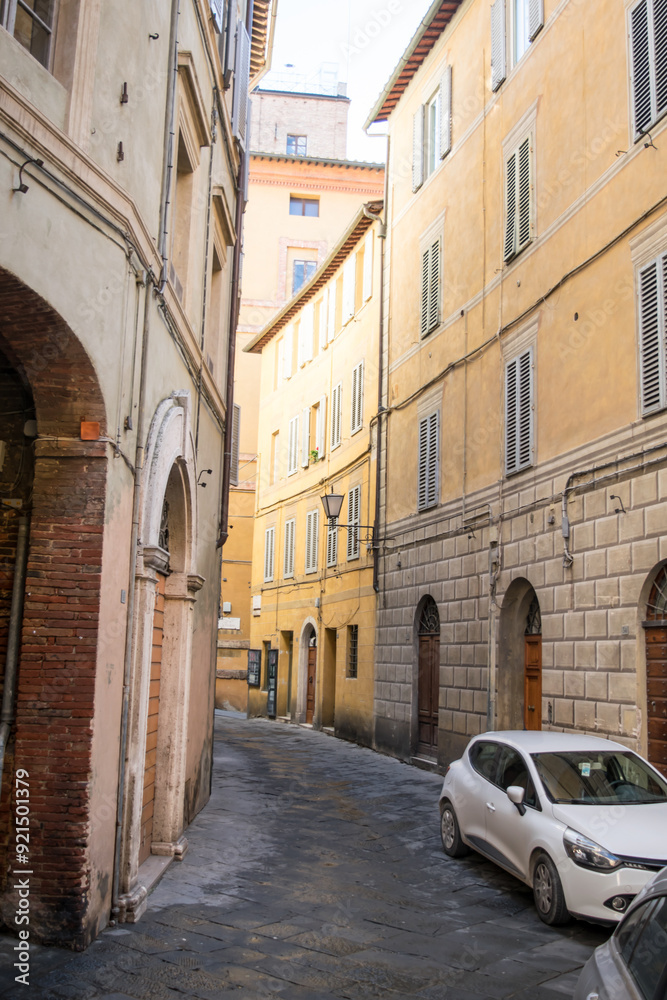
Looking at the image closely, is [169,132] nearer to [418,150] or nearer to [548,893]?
[548,893]

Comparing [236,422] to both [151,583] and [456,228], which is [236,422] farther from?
[151,583]

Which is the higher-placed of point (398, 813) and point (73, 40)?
point (73, 40)

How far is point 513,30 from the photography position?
1552 cm

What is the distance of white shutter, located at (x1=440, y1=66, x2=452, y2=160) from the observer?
18219 mm

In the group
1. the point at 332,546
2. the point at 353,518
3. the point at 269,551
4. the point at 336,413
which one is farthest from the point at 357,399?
the point at 269,551

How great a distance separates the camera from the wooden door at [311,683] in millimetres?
27323

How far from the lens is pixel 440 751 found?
653 inches

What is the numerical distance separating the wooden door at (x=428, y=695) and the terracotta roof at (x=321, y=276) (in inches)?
409

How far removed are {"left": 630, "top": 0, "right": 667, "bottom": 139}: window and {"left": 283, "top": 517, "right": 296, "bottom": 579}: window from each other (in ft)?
63.9

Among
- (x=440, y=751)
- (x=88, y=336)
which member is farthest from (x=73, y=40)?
(x=440, y=751)

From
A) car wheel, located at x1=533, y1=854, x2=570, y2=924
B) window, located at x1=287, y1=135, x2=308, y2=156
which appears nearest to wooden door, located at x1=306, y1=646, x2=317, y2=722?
car wheel, located at x1=533, y1=854, x2=570, y2=924

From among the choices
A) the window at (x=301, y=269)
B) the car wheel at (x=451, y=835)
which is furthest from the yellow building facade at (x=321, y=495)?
the car wheel at (x=451, y=835)

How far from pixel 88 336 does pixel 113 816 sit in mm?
3502

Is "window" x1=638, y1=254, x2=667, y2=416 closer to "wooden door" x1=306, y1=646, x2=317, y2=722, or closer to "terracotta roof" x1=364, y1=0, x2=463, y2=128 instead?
"terracotta roof" x1=364, y1=0, x2=463, y2=128
